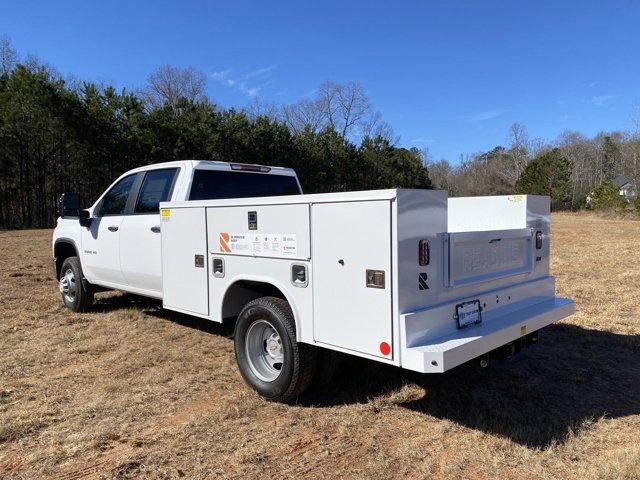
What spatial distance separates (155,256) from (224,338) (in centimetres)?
131

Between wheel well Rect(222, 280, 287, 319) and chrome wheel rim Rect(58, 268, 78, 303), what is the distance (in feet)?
12.6

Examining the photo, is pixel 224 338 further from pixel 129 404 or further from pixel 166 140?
pixel 166 140

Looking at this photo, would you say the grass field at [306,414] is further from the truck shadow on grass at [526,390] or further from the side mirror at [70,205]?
the side mirror at [70,205]

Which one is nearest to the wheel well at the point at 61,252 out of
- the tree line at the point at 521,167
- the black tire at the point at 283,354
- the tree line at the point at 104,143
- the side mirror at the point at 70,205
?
the side mirror at the point at 70,205

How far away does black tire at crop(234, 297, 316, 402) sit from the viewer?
4.04 meters

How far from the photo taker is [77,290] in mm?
7547

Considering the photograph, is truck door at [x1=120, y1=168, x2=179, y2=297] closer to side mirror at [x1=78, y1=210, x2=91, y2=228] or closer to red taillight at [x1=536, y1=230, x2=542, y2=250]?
side mirror at [x1=78, y1=210, x2=91, y2=228]

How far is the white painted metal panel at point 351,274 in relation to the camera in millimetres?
3406

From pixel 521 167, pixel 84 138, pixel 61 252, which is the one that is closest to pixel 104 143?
pixel 84 138

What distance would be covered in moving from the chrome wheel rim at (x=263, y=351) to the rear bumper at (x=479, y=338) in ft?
→ 4.74

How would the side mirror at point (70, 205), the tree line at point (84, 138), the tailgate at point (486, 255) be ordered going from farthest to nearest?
the tree line at point (84, 138)
the side mirror at point (70, 205)
the tailgate at point (486, 255)

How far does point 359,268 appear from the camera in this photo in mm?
3555

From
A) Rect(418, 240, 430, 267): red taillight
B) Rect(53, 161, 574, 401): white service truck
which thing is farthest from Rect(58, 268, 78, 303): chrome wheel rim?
Rect(418, 240, 430, 267): red taillight

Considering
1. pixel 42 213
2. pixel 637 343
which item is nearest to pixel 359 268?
pixel 637 343
